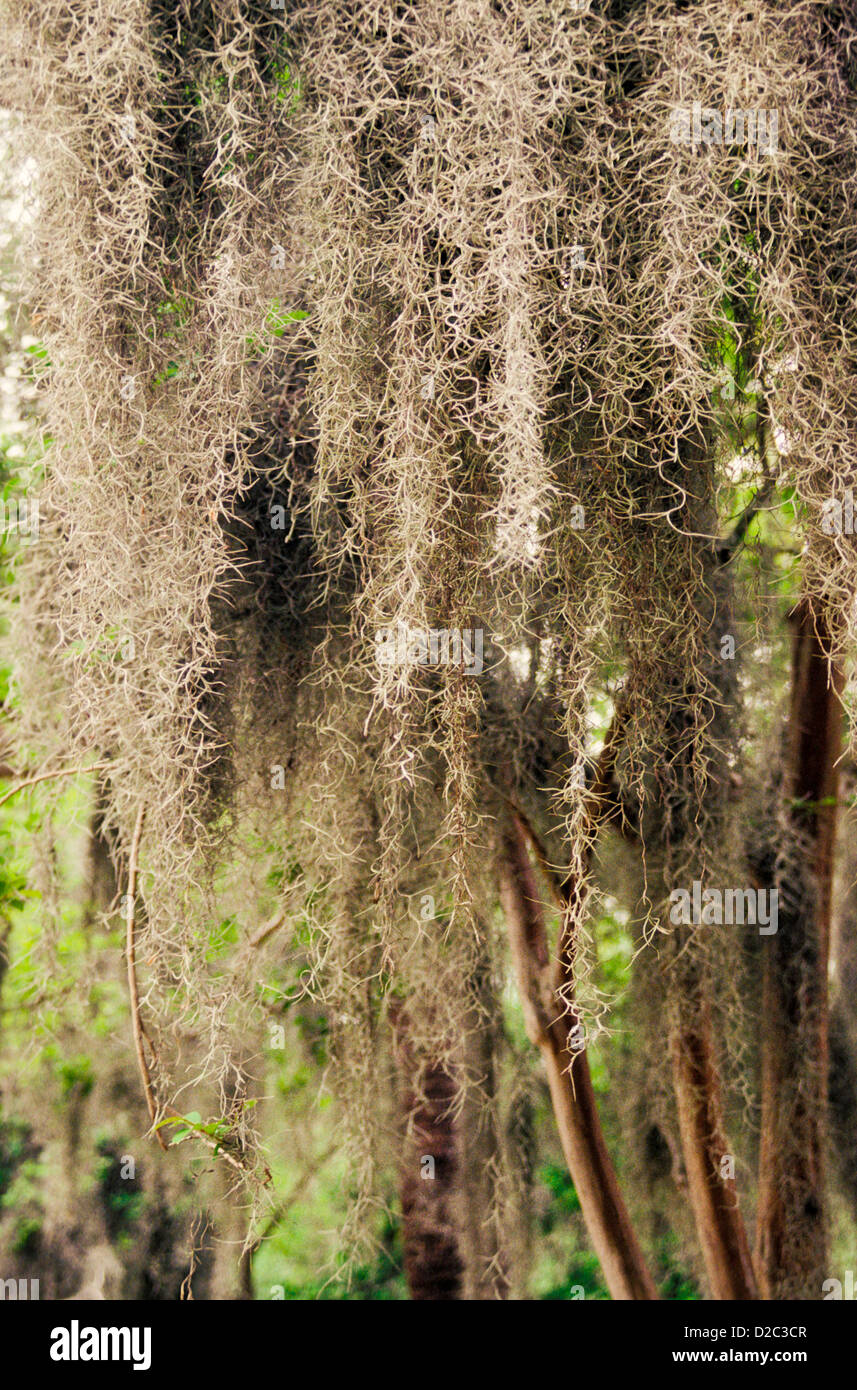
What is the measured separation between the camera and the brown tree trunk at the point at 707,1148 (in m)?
1.33

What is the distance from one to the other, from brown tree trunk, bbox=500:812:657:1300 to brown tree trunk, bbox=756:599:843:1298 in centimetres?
26

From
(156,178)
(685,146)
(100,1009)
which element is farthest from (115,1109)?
(685,146)

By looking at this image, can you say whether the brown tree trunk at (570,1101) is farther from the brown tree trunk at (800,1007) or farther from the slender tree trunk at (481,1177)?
the brown tree trunk at (800,1007)

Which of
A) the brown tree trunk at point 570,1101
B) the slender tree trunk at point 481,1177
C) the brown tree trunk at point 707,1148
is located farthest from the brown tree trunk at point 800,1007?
the slender tree trunk at point 481,1177

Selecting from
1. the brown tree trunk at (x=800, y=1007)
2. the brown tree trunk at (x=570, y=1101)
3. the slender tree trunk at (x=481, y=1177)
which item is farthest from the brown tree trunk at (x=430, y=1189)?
the brown tree trunk at (x=800, y=1007)

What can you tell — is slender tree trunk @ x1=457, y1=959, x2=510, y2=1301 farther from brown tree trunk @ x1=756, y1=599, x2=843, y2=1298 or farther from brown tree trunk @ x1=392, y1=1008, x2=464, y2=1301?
brown tree trunk @ x1=756, y1=599, x2=843, y2=1298

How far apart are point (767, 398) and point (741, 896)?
814 millimetres

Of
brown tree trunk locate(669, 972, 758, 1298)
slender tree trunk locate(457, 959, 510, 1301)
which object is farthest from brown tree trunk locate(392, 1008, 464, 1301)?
brown tree trunk locate(669, 972, 758, 1298)

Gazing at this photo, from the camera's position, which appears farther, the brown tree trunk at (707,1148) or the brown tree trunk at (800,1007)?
the brown tree trunk at (800,1007)

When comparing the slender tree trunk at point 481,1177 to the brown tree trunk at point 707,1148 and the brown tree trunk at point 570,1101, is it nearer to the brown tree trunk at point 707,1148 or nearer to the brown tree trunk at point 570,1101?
the brown tree trunk at point 570,1101

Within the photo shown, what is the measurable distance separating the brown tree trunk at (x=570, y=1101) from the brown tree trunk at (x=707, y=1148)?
11 cm
